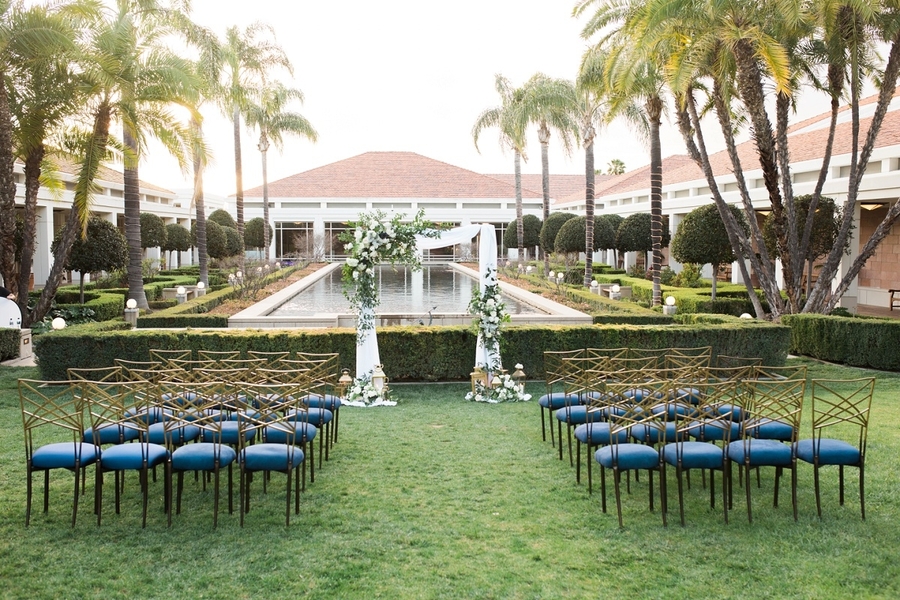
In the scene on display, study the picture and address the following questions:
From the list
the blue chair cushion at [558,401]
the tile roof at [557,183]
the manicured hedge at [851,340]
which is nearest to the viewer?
the blue chair cushion at [558,401]

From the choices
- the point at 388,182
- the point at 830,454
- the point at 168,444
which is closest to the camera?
the point at 168,444

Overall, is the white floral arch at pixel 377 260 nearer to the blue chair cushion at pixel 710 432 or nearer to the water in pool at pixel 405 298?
the blue chair cushion at pixel 710 432

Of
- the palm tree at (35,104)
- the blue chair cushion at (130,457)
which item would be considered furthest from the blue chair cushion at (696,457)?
the palm tree at (35,104)

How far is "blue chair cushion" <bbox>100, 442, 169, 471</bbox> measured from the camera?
5246 millimetres

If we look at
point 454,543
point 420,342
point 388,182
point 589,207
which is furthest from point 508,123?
point 454,543

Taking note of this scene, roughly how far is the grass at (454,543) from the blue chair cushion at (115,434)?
1.46 ft

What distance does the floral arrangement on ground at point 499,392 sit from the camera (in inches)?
399

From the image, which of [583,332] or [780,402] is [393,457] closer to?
[780,402]

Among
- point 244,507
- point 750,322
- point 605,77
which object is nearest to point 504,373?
point 750,322

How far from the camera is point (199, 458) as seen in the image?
211 inches

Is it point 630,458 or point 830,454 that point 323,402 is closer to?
point 630,458

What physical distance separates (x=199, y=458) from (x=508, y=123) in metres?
30.5

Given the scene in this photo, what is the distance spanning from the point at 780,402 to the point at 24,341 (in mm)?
12997

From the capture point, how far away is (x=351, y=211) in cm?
4909
